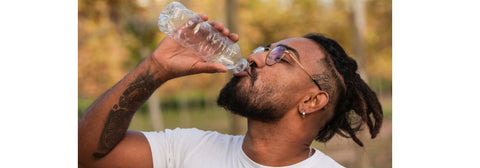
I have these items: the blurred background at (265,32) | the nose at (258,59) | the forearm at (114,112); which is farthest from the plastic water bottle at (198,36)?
the blurred background at (265,32)

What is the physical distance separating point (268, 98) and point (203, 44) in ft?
1.71

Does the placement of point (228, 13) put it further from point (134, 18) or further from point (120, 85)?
point (120, 85)

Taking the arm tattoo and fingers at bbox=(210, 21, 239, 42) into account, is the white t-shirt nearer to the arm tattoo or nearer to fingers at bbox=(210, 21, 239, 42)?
the arm tattoo

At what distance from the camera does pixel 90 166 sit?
2.60m

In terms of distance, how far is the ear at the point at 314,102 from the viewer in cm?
289

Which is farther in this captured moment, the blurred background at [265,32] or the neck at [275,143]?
the blurred background at [265,32]

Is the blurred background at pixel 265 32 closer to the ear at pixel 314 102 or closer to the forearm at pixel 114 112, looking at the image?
the ear at pixel 314 102

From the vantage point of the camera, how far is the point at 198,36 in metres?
2.92

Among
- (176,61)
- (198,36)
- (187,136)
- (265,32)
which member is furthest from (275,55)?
(265,32)

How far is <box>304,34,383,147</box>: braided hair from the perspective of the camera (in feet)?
Result: 10.2

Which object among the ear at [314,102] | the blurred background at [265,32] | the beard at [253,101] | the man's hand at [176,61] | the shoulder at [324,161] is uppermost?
the man's hand at [176,61]

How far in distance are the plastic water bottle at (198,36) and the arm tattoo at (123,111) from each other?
0.30 meters

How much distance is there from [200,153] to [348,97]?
1018mm

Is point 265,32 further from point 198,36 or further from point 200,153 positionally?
point 200,153
